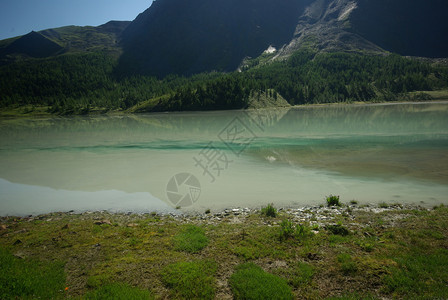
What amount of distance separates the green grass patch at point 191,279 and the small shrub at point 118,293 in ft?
2.64

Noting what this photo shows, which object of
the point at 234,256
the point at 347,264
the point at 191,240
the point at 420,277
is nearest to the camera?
the point at 420,277

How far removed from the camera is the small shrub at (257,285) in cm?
755

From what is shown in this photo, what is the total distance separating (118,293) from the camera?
7637 millimetres

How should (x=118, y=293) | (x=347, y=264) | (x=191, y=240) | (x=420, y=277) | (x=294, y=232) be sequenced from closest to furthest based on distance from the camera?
(x=118, y=293), (x=420, y=277), (x=347, y=264), (x=191, y=240), (x=294, y=232)

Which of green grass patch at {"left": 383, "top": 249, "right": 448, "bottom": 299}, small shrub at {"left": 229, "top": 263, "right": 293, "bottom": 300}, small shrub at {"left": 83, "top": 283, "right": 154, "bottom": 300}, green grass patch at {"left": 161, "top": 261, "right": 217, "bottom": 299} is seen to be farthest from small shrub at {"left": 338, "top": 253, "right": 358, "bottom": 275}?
small shrub at {"left": 83, "top": 283, "right": 154, "bottom": 300}

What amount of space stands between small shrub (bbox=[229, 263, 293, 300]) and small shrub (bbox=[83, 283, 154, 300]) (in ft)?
8.83

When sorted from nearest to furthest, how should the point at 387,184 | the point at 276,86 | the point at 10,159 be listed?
the point at 387,184, the point at 10,159, the point at 276,86

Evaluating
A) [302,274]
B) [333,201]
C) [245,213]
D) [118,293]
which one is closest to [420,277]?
[302,274]

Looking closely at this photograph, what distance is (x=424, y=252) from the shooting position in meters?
9.28

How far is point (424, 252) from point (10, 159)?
4261 centimetres

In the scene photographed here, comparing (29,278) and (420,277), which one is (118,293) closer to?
(29,278)

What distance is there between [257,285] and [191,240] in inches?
154

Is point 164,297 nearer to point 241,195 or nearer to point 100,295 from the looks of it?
point 100,295

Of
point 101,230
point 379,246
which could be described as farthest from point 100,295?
point 379,246
